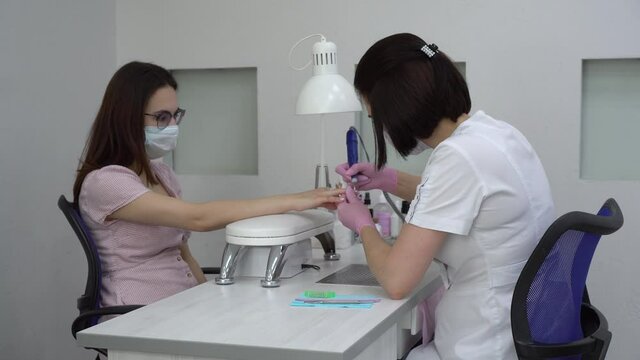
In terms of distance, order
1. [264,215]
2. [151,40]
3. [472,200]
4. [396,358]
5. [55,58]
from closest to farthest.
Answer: [472,200], [396,358], [264,215], [55,58], [151,40]

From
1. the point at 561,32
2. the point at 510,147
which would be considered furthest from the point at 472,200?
the point at 561,32

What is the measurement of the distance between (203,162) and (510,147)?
1.82 metres

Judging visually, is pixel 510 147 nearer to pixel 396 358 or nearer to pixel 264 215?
pixel 396 358

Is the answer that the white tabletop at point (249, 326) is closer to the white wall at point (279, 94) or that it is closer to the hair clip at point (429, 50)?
the hair clip at point (429, 50)

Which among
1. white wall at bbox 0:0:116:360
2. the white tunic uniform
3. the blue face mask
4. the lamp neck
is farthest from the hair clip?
white wall at bbox 0:0:116:360

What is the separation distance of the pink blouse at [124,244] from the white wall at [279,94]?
0.63 m

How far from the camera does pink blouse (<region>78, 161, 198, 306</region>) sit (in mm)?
2021

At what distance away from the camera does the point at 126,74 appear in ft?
7.06

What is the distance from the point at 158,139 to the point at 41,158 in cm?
75

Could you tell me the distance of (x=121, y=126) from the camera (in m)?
2.10

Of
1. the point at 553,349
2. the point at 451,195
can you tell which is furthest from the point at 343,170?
the point at 553,349

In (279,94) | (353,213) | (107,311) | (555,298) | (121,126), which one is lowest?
(107,311)

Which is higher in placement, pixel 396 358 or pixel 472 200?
pixel 472 200

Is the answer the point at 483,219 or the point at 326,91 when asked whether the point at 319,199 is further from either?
the point at 483,219
